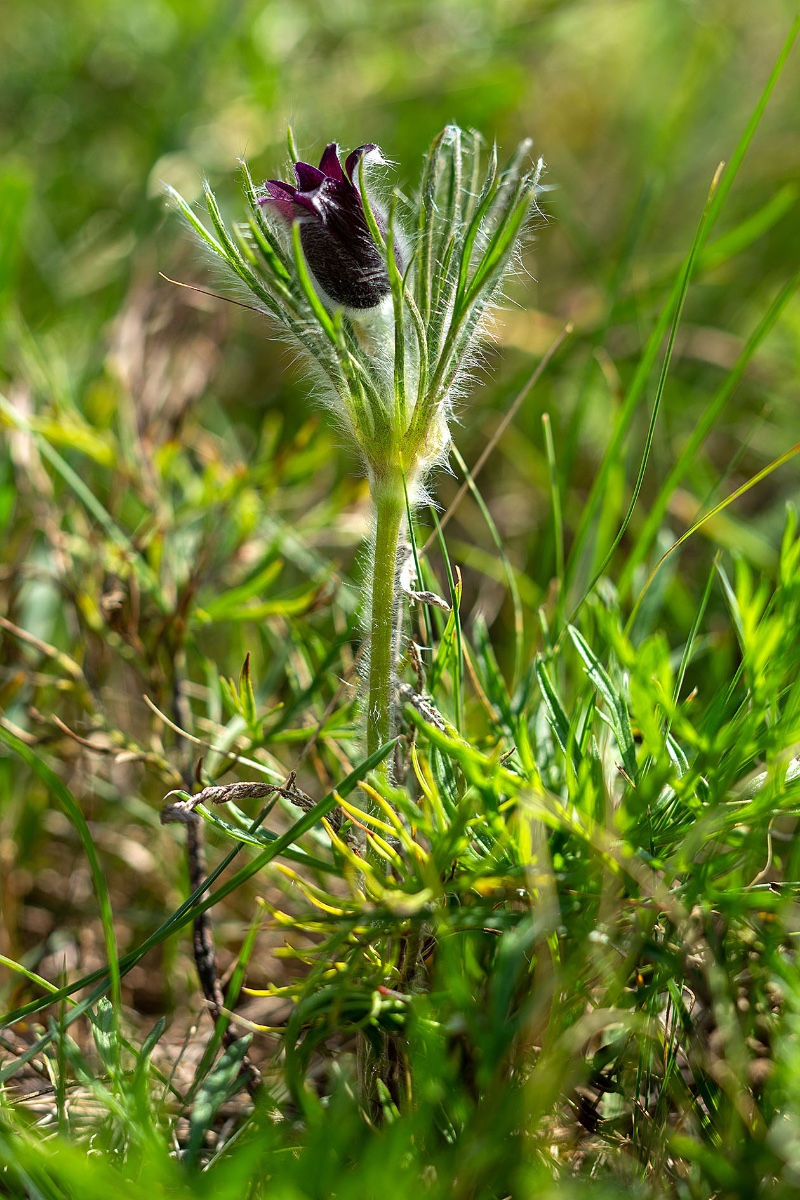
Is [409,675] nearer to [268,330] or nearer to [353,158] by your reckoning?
[353,158]

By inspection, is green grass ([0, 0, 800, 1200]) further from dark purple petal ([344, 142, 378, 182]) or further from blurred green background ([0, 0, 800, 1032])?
dark purple petal ([344, 142, 378, 182])

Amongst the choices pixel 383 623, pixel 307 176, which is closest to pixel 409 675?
pixel 383 623

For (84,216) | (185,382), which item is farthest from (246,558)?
(84,216)

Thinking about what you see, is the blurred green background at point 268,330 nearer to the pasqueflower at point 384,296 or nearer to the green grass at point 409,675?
the green grass at point 409,675

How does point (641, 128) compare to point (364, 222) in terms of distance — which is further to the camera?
point (641, 128)

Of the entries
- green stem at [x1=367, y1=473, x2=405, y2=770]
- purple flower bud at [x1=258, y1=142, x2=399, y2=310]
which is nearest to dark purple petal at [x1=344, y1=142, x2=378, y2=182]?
purple flower bud at [x1=258, y1=142, x2=399, y2=310]

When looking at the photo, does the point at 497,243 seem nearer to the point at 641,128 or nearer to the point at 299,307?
the point at 299,307
